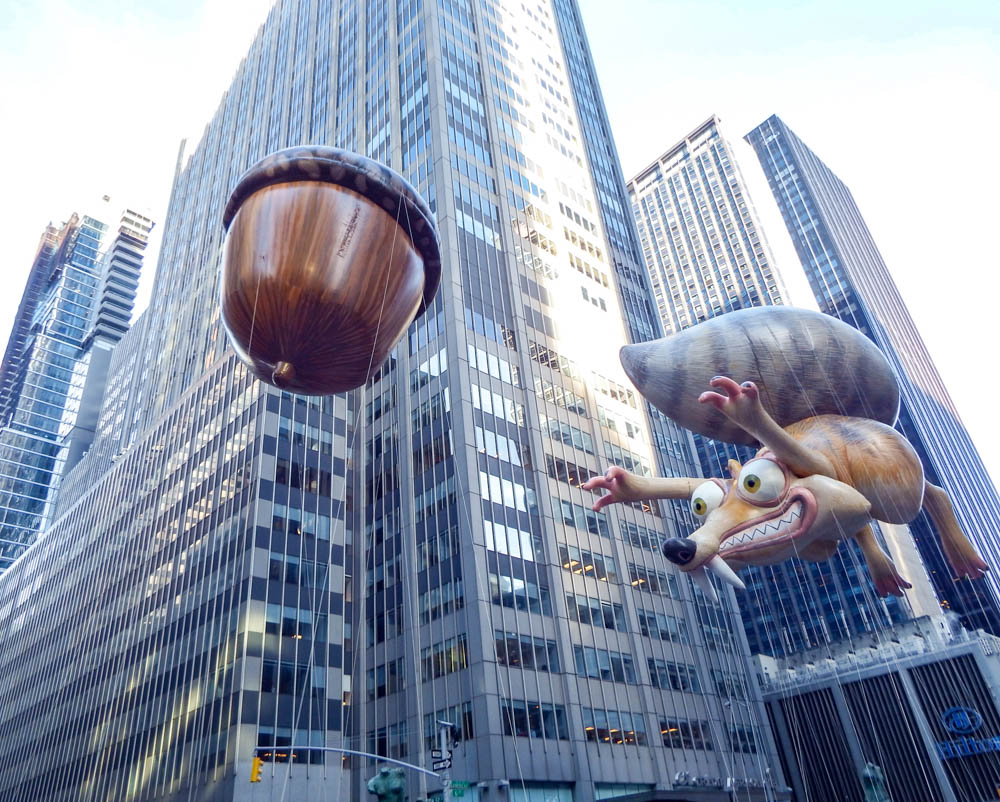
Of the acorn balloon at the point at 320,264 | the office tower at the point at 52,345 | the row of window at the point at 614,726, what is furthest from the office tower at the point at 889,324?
the office tower at the point at 52,345

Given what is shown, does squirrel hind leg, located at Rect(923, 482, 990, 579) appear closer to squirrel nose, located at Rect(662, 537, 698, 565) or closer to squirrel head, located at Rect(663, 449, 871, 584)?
squirrel head, located at Rect(663, 449, 871, 584)

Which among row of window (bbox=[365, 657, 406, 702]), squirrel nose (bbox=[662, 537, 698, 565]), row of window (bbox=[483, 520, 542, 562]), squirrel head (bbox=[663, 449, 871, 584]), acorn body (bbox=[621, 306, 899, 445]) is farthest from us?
row of window (bbox=[365, 657, 406, 702])

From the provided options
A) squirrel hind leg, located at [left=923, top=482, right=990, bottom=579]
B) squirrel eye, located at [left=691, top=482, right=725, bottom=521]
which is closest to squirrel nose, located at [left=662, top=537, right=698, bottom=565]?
squirrel eye, located at [left=691, top=482, right=725, bottom=521]

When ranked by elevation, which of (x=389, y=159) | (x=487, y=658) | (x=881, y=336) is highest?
(x=881, y=336)

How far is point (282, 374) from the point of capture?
37.3ft

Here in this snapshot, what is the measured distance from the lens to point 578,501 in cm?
4841

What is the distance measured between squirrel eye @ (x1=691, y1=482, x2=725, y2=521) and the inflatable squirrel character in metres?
0.02

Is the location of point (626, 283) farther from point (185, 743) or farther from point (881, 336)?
point (881, 336)

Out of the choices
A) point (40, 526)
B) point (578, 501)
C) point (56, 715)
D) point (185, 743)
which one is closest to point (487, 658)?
point (578, 501)

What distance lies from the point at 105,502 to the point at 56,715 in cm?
1869

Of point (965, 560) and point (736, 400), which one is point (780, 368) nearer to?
point (736, 400)

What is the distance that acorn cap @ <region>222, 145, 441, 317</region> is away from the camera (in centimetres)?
1105

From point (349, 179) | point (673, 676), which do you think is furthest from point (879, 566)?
point (673, 676)

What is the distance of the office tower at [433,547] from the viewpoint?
133ft
